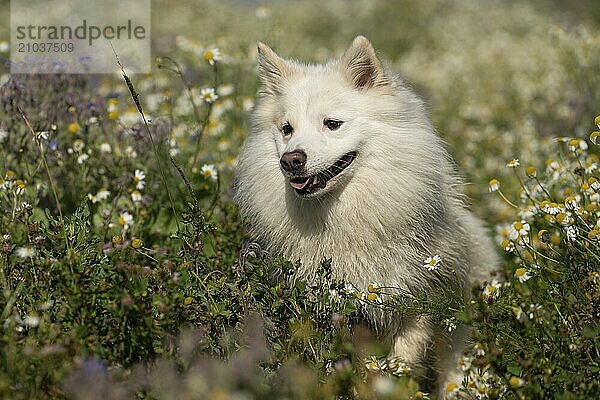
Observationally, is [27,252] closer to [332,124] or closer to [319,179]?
[319,179]

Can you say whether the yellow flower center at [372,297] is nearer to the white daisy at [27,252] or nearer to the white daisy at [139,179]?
the white daisy at [27,252]

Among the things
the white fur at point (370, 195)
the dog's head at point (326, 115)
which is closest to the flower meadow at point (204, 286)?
the white fur at point (370, 195)

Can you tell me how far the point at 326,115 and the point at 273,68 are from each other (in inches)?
22.5

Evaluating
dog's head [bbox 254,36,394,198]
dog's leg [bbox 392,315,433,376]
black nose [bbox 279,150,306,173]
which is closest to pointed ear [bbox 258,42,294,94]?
dog's head [bbox 254,36,394,198]

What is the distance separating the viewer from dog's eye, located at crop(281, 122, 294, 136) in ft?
13.6

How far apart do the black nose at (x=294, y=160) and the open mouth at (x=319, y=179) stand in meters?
0.08

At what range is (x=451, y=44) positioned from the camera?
1368cm

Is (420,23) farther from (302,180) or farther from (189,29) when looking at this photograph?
(302,180)

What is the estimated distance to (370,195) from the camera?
405 cm

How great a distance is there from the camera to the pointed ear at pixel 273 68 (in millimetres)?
4328

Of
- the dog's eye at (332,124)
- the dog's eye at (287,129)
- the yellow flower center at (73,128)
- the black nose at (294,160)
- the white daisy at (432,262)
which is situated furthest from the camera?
the yellow flower center at (73,128)

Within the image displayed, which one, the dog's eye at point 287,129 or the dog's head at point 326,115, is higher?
the dog's head at point 326,115

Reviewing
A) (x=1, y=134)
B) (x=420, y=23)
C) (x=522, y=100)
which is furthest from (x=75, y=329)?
(x=420, y=23)

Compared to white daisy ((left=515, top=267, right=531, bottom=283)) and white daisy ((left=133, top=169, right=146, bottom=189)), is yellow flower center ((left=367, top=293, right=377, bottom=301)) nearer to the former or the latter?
white daisy ((left=515, top=267, right=531, bottom=283))
